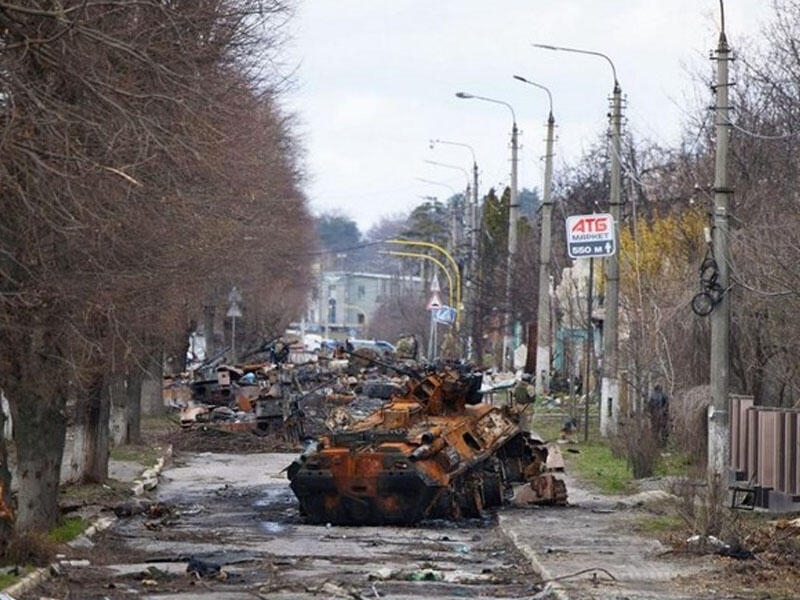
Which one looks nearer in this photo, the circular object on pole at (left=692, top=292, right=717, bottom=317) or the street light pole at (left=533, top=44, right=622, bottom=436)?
the circular object on pole at (left=692, top=292, right=717, bottom=317)

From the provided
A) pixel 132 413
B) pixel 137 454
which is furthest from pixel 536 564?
pixel 132 413

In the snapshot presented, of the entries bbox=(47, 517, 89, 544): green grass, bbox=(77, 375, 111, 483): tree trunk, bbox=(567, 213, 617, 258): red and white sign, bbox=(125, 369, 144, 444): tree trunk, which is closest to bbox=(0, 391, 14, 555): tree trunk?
bbox=(47, 517, 89, 544): green grass

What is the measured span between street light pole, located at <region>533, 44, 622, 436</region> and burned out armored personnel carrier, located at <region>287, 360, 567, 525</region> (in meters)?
7.57

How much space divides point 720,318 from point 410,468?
472 centimetres

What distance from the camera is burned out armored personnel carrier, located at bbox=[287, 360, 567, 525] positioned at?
27.3 m

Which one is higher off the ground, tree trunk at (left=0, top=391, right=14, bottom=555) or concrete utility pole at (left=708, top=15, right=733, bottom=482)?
concrete utility pole at (left=708, top=15, right=733, bottom=482)

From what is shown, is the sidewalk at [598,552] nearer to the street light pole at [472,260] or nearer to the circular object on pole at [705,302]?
the circular object on pole at [705,302]

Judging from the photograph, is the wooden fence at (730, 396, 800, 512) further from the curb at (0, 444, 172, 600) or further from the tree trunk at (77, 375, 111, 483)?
the tree trunk at (77, 375, 111, 483)

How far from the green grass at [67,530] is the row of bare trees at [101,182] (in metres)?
0.21

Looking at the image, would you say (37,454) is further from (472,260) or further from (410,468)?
(472,260)

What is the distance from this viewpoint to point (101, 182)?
18078mm

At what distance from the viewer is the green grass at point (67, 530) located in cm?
2297

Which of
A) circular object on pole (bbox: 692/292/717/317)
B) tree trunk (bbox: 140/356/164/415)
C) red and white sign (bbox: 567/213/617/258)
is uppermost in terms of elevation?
red and white sign (bbox: 567/213/617/258)

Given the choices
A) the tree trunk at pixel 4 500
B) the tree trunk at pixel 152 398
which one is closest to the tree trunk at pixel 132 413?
the tree trunk at pixel 152 398
